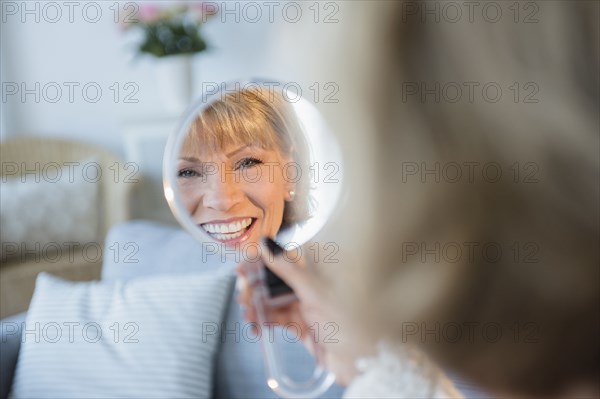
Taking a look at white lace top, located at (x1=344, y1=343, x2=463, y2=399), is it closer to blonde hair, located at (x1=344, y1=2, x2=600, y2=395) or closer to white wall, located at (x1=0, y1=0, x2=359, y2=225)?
blonde hair, located at (x1=344, y1=2, x2=600, y2=395)

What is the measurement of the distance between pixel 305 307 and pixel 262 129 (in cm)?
22

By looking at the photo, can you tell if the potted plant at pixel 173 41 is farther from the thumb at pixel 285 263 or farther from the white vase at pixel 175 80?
the thumb at pixel 285 263

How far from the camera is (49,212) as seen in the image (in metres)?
2.36

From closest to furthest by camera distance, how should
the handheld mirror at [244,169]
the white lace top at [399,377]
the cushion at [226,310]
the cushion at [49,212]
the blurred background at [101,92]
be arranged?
the handheld mirror at [244,169] < the white lace top at [399,377] < the cushion at [226,310] < the cushion at [49,212] < the blurred background at [101,92]

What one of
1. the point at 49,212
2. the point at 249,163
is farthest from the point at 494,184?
the point at 49,212

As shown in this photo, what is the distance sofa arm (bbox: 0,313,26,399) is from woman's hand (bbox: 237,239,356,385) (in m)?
0.81

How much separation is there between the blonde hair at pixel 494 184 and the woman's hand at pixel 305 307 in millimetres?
207

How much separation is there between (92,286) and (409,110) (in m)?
1.30

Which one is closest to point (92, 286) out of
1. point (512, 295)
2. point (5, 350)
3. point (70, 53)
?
point (5, 350)

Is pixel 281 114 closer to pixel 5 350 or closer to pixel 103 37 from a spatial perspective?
pixel 5 350

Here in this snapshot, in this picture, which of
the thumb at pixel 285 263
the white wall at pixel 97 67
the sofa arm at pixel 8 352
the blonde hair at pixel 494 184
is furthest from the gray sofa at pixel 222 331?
the white wall at pixel 97 67

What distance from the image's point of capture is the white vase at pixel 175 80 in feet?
9.36

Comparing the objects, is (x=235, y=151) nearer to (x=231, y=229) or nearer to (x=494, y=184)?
(x=231, y=229)

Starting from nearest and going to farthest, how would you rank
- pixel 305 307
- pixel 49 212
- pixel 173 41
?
pixel 305 307 → pixel 49 212 → pixel 173 41
